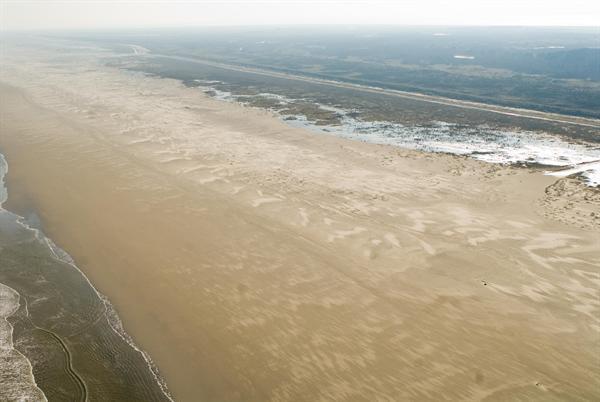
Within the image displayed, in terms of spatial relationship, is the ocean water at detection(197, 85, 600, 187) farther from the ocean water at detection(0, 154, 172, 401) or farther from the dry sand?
the ocean water at detection(0, 154, 172, 401)

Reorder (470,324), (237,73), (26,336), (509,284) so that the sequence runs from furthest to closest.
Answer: (237,73), (509,284), (470,324), (26,336)

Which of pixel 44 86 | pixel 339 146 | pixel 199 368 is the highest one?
pixel 44 86

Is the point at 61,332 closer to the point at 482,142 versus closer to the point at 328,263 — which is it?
the point at 328,263

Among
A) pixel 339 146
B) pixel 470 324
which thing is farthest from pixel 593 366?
pixel 339 146

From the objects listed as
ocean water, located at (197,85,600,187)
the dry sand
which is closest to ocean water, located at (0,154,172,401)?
the dry sand

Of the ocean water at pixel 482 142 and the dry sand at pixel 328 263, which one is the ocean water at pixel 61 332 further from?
the ocean water at pixel 482 142

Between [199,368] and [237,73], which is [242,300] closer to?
[199,368]
